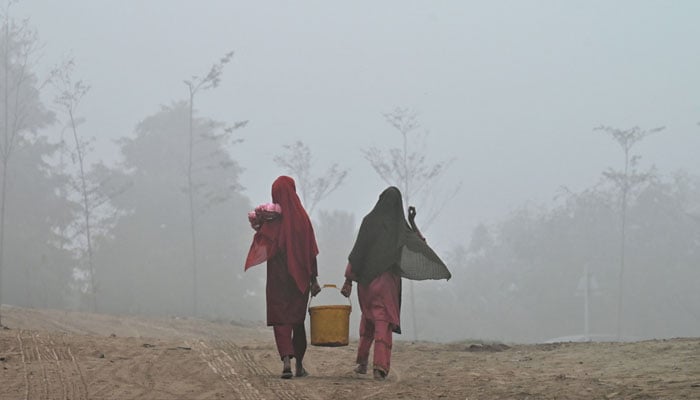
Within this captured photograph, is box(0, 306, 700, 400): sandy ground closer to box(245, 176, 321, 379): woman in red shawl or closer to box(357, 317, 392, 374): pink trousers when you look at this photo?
box(357, 317, 392, 374): pink trousers

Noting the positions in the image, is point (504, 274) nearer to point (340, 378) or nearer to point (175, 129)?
point (175, 129)

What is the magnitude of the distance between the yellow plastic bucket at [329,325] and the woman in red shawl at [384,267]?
0.21 metres

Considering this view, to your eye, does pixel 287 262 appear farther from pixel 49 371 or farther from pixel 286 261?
pixel 49 371

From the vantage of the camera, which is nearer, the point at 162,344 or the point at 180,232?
the point at 162,344

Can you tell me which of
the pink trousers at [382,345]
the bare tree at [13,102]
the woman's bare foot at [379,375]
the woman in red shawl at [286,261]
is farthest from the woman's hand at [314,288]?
the bare tree at [13,102]

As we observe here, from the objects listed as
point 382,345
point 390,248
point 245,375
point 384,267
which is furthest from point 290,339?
point 390,248

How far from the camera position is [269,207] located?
8.33m

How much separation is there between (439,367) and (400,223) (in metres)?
2.29

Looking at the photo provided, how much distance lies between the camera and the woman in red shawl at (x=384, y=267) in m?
8.25

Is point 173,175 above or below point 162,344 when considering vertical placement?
above

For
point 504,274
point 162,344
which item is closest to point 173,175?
point 504,274

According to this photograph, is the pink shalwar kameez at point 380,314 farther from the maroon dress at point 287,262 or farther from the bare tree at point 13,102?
the bare tree at point 13,102

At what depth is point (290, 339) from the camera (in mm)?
8141

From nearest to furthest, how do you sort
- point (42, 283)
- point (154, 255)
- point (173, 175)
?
1. point (42, 283)
2. point (154, 255)
3. point (173, 175)
